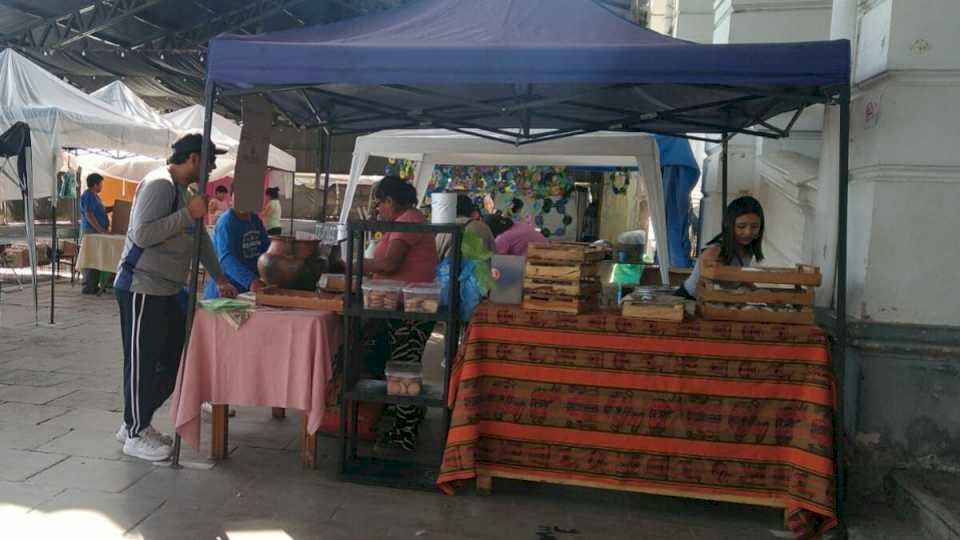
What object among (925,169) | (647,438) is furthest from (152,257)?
(925,169)

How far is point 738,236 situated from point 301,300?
2379mm

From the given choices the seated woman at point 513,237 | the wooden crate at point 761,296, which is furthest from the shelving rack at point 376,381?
the seated woman at point 513,237

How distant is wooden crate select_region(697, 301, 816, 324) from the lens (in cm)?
338

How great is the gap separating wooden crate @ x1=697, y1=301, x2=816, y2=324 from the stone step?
0.89 m

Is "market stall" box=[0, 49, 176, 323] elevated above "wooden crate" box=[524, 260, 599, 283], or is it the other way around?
"market stall" box=[0, 49, 176, 323]

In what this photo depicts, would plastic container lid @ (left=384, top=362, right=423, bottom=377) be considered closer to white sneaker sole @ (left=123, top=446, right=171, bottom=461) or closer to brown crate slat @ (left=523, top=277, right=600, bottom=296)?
brown crate slat @ (left=523, top=277, right=600, bottom=296)

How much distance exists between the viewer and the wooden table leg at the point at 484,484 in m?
3.66

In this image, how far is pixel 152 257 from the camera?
3.82 m

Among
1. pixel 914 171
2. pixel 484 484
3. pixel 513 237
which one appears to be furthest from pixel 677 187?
pixel 484 484

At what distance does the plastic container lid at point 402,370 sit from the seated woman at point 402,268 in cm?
27

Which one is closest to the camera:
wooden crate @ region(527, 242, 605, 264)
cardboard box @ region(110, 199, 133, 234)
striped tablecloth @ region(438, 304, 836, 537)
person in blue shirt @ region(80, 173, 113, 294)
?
striped tablecloth @ region(438, 304, 836, 537)

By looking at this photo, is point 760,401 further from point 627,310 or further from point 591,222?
point 591,222

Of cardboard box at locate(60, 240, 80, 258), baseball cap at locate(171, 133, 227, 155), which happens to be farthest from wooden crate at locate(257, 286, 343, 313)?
cardboard box at locate(60, 240, 80, 258)

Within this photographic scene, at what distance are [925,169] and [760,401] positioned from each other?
140 cm
